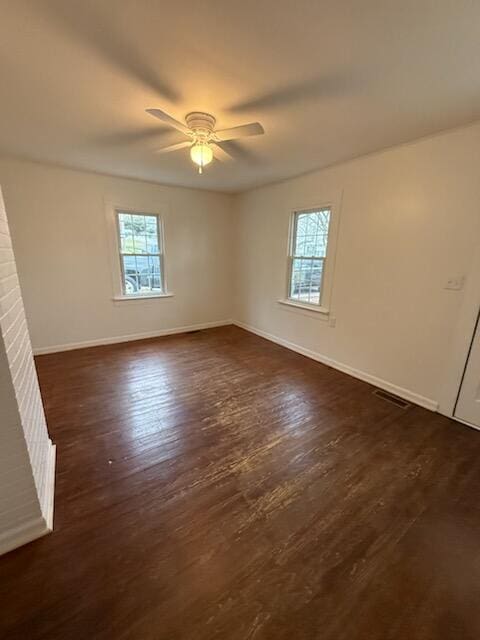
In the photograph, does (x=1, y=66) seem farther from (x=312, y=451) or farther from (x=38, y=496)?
(x=312, y=451)

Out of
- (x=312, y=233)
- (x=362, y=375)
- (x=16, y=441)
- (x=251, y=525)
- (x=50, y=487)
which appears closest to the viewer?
(x=16, y=441)

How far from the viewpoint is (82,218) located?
3.73 m

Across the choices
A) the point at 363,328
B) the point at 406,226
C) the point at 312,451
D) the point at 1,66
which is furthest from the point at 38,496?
the point at 406,226

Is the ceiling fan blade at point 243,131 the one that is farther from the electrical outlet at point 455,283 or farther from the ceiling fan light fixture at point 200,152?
the electrical outlet at point 455,283

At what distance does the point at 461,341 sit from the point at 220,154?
9.72ft

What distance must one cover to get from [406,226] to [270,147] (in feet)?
5.08

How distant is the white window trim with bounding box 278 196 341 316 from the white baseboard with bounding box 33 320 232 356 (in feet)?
6.06

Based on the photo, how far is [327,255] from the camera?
136 inches

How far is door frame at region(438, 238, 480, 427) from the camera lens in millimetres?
2232

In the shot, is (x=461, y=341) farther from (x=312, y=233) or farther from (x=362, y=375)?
(x=312, y=233)

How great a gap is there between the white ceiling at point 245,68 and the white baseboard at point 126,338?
257cm

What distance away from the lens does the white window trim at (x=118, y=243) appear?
155 inches

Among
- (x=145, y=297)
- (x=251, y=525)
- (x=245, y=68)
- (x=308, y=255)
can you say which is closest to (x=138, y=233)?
(x=145, y=297)

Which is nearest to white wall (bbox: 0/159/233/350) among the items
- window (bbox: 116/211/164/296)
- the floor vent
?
window (bbox: 116/211/164/296)
